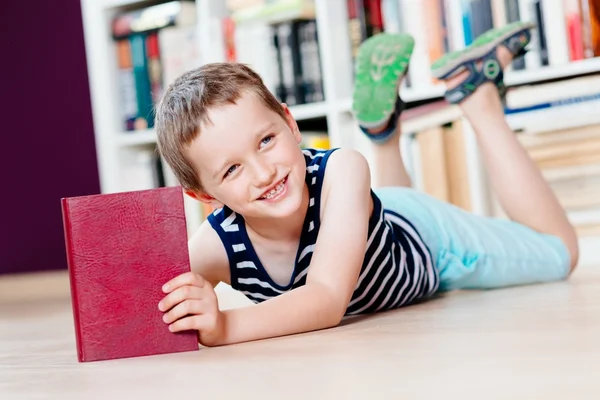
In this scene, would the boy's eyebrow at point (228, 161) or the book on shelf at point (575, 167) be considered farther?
the book on shelf at point (575, 167)

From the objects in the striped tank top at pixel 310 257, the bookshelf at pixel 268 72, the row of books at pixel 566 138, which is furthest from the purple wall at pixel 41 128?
the striped tank top at pixel 310 257

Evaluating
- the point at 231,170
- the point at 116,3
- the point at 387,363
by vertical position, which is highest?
the point at 116,3

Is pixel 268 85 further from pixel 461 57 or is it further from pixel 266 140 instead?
pixel 266 140

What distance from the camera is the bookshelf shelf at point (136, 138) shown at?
2.85 metres

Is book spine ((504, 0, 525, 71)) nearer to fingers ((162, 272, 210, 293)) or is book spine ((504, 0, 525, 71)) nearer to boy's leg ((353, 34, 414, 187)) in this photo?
boy's leg ((353, 34, 414, 187))

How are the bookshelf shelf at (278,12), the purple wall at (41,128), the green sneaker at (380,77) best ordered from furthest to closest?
1. the purple wall at (41,128)
2. the bookshelf shelf at (278,12)
3. the green sneaker at (380,77)

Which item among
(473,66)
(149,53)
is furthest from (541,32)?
(149,53)

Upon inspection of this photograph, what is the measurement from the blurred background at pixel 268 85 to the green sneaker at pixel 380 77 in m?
0.65

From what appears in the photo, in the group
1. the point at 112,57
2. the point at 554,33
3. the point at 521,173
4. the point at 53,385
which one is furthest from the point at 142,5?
the point at 53,385

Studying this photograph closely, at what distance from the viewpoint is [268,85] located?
2682 mm

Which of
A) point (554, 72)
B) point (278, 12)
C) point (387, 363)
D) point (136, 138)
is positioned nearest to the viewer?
point (387, 363)

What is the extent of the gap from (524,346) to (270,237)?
1.66 ft

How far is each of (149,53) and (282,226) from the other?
67.0 inches

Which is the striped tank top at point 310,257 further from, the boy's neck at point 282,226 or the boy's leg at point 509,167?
the boy's leg at point 509,167
